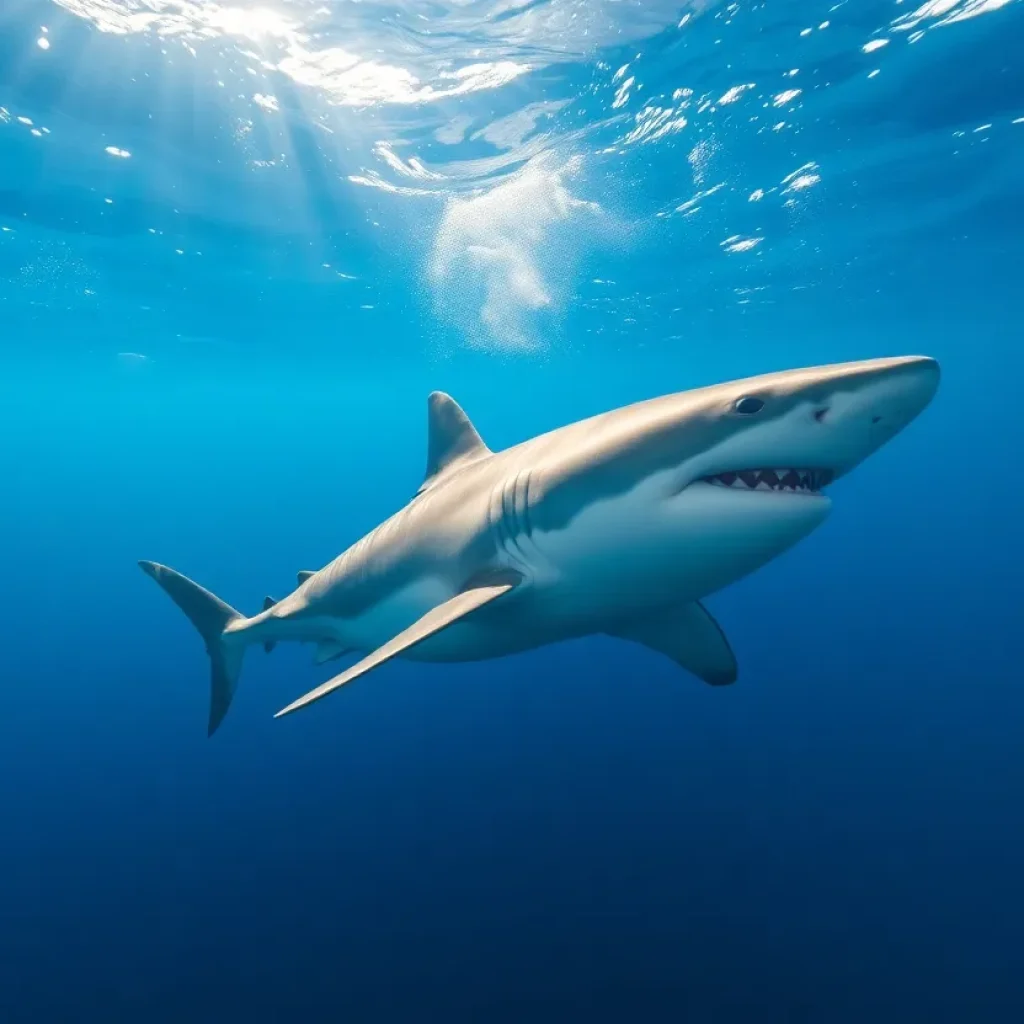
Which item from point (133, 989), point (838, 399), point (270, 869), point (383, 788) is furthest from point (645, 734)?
point (838, 399)

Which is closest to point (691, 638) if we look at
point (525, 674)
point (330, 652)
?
point (330, 652)

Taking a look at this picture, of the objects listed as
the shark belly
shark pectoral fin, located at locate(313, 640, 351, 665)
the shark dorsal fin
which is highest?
the shark dorsal fin

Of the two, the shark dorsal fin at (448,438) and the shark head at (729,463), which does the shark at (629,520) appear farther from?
the shark dorsal fin at (448,438)

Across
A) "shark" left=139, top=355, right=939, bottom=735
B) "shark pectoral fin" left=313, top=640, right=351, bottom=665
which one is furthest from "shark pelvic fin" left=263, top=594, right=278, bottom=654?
"shark" left=139, top=355, right=939, bottom=735

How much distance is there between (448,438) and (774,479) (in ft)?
11.5

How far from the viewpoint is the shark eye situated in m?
2.62

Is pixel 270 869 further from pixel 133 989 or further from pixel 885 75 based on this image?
pixel 885 75

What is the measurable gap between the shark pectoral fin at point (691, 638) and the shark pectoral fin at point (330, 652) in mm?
2542

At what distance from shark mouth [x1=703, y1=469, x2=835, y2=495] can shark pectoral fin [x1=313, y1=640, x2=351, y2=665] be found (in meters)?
4.15

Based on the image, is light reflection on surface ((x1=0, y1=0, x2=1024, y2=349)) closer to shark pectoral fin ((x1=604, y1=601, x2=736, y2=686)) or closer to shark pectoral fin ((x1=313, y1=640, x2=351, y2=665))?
shark pectoral fin ((x1=313, y1=640, x2=351, y2=665))

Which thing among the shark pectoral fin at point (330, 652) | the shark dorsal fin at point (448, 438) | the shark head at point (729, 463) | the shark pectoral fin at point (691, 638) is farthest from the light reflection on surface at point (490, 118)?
the shark head at point (729, 463)

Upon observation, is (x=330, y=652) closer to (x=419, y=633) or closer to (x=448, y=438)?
(x=448, y=438)

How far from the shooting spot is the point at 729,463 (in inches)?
111

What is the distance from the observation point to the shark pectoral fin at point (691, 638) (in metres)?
4.77
